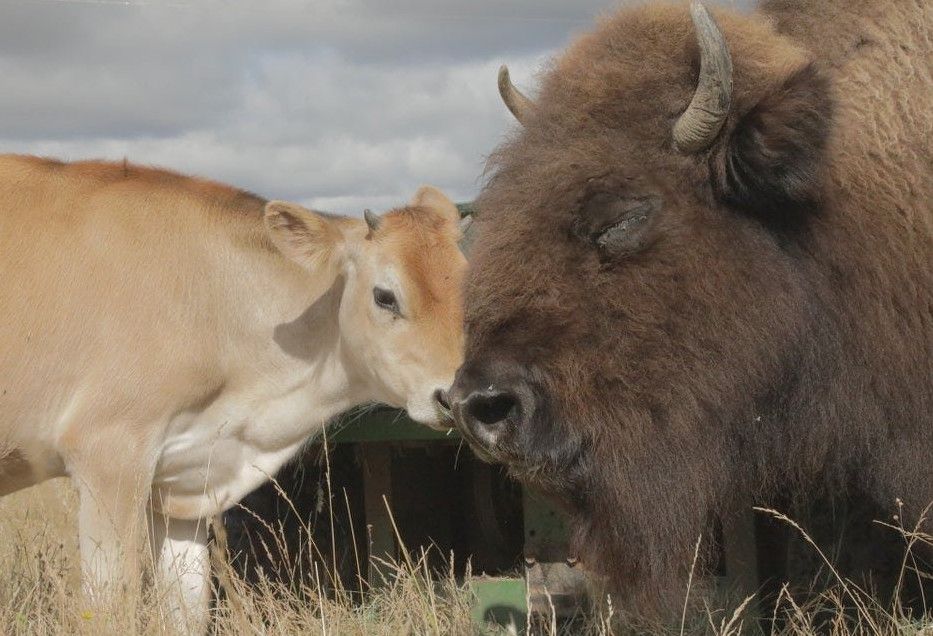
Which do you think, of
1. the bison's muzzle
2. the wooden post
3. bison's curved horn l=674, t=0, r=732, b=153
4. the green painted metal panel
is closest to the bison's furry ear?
bison's curved horn l=674, t=0, r=732, b=153

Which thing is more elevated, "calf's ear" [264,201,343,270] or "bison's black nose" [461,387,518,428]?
"calf's ear" [264,201,343,270]

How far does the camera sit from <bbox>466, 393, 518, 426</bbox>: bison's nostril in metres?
3.79

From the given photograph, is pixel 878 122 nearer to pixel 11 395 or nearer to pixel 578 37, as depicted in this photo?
pixel 578 37

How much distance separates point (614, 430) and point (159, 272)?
11.7 feet

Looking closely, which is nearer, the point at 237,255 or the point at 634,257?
the point at 634,257

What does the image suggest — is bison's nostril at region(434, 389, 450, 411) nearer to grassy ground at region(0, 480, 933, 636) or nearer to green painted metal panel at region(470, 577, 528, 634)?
grassy ground at region(0, 480, 933, 636)

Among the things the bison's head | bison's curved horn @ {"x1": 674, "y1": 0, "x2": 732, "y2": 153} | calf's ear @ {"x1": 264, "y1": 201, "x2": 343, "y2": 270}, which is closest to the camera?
bison's curved horn @ {"x1": 674, "y1": 0, "x2": 732, "y2": 153}

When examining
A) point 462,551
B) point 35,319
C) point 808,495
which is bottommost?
Answer: point 462,551

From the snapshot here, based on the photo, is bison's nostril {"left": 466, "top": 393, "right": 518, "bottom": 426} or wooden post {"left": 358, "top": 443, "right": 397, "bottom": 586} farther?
wooden post {"left": 358, "top": 443, "right": 397, "bottom": 586}

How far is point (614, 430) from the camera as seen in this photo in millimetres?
3877

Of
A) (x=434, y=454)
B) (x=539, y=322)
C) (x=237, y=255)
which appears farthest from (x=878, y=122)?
(x=434, y=454)

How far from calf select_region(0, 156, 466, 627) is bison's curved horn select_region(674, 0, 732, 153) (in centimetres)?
260

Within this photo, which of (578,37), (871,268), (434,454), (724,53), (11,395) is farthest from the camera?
(434,454)

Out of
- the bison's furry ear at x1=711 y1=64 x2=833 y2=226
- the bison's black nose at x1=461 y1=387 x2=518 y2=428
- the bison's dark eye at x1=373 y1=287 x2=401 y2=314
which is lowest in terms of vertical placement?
the bison's dark eye at x1=373 y1=287 x2=401 y2=314
